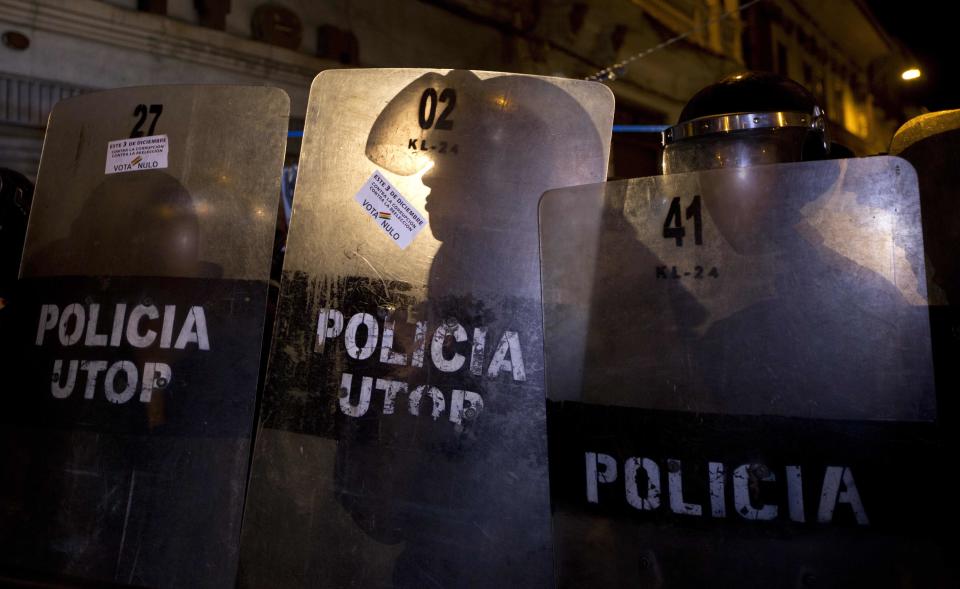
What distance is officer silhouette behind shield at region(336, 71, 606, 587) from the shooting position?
3.71 feet

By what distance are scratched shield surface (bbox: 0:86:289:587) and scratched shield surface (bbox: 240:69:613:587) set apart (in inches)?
3.3

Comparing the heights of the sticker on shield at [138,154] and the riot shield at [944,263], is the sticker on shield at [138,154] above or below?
above

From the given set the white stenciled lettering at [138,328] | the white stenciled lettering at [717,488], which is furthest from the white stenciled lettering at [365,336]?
the white stenciled lettering at [717,488]

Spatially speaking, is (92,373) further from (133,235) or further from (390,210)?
(390,210)

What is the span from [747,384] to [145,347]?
1.23 meters

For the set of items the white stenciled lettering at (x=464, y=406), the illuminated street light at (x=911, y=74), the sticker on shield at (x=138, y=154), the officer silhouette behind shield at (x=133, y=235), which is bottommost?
the white stenciled lettering at (x=464, y=406)

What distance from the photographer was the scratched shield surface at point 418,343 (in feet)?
3.76

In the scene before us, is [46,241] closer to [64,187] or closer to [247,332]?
[64,187]

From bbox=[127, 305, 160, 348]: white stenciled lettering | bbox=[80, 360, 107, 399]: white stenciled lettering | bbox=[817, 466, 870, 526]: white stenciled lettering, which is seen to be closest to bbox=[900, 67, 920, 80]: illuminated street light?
bbox=[817, 466, 870, 526]: white stenciled lettering

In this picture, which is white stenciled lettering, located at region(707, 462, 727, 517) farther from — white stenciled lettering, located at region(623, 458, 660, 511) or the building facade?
the building facade

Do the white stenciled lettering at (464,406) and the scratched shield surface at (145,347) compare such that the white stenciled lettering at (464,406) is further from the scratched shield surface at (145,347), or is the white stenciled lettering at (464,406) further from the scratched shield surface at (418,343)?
the scratched shield surface at (145,347)

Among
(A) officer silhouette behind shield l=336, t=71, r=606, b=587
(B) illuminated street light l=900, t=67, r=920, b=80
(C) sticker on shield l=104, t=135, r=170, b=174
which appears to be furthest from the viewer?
(B) illuminated street light l=900, t=67, r=920, b=80

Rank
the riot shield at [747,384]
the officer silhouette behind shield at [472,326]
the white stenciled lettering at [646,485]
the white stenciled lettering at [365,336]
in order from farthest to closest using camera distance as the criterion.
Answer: the white stenciled lettering at [365,336]
the officer silhouette behind shield at [472,326]
the white stenciled lettering at [646,485]
the riot shield at [747,384]

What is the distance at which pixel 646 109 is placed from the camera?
254 inches
